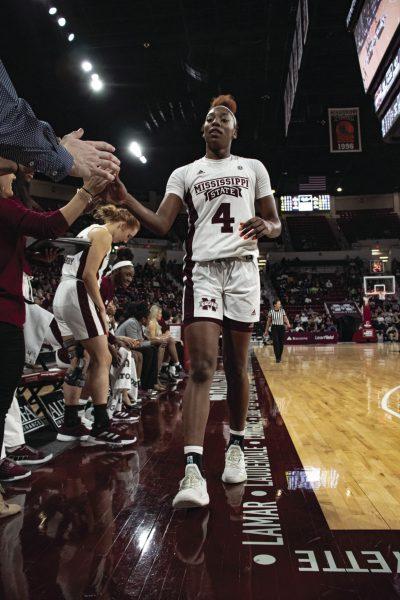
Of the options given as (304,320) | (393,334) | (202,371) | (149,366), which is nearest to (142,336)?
(149,366)

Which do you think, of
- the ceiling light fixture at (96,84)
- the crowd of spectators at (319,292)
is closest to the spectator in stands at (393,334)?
the crowd of spectators at (319,292)

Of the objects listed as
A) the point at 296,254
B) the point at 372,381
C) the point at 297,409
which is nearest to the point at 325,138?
the point at 296,254

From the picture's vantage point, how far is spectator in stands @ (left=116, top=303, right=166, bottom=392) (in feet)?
20.1

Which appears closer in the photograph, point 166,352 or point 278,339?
point 166,352

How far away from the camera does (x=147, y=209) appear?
7.39ft

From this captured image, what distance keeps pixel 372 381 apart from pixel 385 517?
5.86m

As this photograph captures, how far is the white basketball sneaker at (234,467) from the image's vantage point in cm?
237

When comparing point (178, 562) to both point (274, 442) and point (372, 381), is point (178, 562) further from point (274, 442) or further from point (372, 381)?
point (372, 381)

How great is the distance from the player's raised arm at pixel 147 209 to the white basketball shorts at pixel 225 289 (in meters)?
0.27

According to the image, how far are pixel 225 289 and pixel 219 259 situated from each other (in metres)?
0.16

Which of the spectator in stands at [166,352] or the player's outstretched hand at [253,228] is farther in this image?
the spectator in stands at [166,352]

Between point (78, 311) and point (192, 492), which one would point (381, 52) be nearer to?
point (78, 311)

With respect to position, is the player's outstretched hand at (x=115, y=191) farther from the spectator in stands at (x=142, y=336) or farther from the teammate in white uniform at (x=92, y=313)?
the spectator in stands at (x=142, y=336)

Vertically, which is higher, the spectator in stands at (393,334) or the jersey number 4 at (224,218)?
the jersey number 4 at (224,218)
